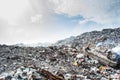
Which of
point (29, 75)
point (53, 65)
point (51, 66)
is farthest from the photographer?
point (53, 65)

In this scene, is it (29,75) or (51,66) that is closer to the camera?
(29,75)

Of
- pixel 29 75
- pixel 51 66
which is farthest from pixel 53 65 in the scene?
pixel 29 75

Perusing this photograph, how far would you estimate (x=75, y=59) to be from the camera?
48.2 feet

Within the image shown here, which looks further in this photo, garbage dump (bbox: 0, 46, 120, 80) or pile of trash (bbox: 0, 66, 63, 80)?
garbage dump (bbox: 0, 46, 120, 80)

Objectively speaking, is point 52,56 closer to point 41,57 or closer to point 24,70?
point 41,57

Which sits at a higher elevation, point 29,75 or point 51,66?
point 51,66

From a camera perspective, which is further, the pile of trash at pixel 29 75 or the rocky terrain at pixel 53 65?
the rocky terrain at pixel 53 65

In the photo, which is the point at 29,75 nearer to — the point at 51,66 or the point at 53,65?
the point at 51,66

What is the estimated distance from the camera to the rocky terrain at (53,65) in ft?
32.2

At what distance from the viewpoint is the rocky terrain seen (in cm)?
983

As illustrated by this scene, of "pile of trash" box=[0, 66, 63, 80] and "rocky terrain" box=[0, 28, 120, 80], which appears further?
"rocky terrain" box=[0, 28, 120, 80]

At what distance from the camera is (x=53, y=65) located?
13.7m

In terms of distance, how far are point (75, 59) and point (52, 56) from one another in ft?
4.92

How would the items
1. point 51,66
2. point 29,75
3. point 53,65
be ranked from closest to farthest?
point 29,75 → point 51,66 → point 53,65
